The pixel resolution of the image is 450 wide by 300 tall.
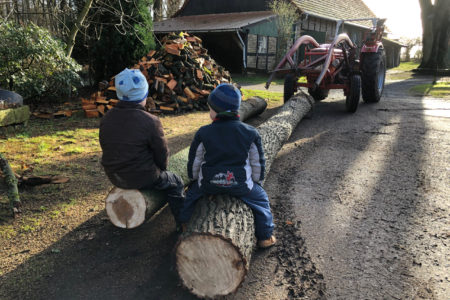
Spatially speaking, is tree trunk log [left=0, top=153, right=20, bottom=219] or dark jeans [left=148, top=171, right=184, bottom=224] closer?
dark jeans [left=148, top=171, right=184, bottom=224]

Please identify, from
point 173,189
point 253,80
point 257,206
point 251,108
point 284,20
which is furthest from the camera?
point 284,20

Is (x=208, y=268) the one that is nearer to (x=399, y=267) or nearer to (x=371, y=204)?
(x=399, y=267)

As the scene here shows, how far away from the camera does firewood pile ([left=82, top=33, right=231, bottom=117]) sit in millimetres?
7777

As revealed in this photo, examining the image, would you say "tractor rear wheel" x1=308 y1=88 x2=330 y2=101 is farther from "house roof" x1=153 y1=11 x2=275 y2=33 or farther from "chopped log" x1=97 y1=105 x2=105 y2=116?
"house roof" x1=153 y1=11 x2=275 y2=33

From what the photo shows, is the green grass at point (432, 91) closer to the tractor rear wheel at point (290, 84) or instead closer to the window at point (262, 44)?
the tractor rear wheel at point (290, 84)

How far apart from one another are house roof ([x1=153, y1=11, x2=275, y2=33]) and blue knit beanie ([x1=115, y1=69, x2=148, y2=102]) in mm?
15627

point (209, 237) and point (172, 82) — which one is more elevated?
point (172, 82)

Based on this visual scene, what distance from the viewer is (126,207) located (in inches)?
105

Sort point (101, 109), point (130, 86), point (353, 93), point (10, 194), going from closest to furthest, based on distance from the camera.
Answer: point (130, 86), point (10, 194), point (353, 93), point (101, 109)

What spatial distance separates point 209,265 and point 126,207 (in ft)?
3.19

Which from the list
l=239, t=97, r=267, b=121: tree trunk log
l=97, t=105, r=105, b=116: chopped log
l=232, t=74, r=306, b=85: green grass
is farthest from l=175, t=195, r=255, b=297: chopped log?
l=232, t=74, r=306, b=85: green grass

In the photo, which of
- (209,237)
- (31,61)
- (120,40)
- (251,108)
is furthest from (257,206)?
(120,40)

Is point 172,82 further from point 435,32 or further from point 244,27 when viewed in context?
point 435,32

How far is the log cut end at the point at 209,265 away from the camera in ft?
6.76
